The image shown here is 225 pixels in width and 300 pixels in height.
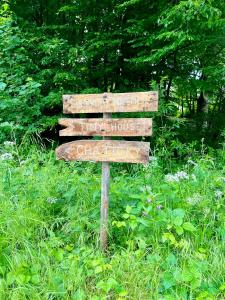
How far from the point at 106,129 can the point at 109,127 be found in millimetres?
30

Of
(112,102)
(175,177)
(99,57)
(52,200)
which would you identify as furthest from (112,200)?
(99,57)

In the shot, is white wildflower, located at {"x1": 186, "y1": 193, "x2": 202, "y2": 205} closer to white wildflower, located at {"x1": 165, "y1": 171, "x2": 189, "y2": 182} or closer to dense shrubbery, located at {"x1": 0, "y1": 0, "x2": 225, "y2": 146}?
white wildflower, located at {"x1": 165, "y1": 171, "x2": 189, "y2": 182}

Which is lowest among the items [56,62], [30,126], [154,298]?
[154,298]

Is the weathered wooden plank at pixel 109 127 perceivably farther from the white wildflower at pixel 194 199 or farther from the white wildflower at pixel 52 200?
the white wildflower at pixel 194 199

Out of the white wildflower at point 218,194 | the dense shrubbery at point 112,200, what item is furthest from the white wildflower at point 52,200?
the white wildflower at point 218,194

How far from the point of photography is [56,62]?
651 cm

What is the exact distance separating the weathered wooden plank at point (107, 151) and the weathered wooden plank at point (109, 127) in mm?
76

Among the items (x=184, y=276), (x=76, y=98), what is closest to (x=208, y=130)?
(x=76, y=98)

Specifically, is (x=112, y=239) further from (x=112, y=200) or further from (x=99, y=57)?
(x=99, y=57)

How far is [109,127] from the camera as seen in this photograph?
2.72 meters

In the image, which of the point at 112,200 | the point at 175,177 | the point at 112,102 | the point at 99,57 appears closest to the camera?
the point at 112,102

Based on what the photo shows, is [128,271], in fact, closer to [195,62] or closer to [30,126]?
[30,126]

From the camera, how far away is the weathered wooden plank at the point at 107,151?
264 cm

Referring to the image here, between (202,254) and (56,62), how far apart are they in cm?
504
